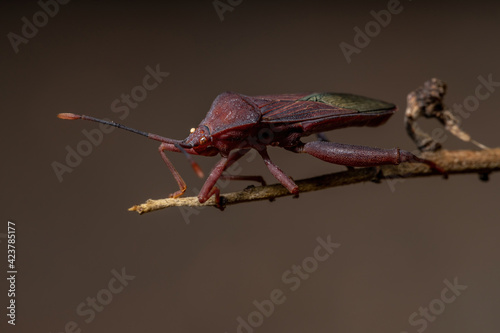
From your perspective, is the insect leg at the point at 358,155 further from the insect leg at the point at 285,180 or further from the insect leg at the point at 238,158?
the insect leg at the point at 238,158

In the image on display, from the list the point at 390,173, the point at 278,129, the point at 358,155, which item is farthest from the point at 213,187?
the point at 390,173

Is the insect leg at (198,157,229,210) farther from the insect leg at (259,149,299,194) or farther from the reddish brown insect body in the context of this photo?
the insect leg at (259,149,299,194)

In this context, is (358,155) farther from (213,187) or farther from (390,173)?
(213,187)

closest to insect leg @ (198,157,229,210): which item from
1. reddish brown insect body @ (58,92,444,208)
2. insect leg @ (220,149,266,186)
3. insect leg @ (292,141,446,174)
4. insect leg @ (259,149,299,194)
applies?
reddish brown insect body @ (58,92,444,208)

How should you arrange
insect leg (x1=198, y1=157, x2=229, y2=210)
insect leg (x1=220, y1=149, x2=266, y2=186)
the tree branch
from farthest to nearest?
insect leg (x1=220, y1=149, x2=266, y2=186), the tree branch, insect leg (x1=198, y1=157, x2=229, y2=210)

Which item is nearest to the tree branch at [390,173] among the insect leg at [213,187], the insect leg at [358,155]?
the insect leg at [213,187]

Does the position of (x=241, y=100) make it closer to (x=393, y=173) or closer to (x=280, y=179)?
(x=280, y=179)
